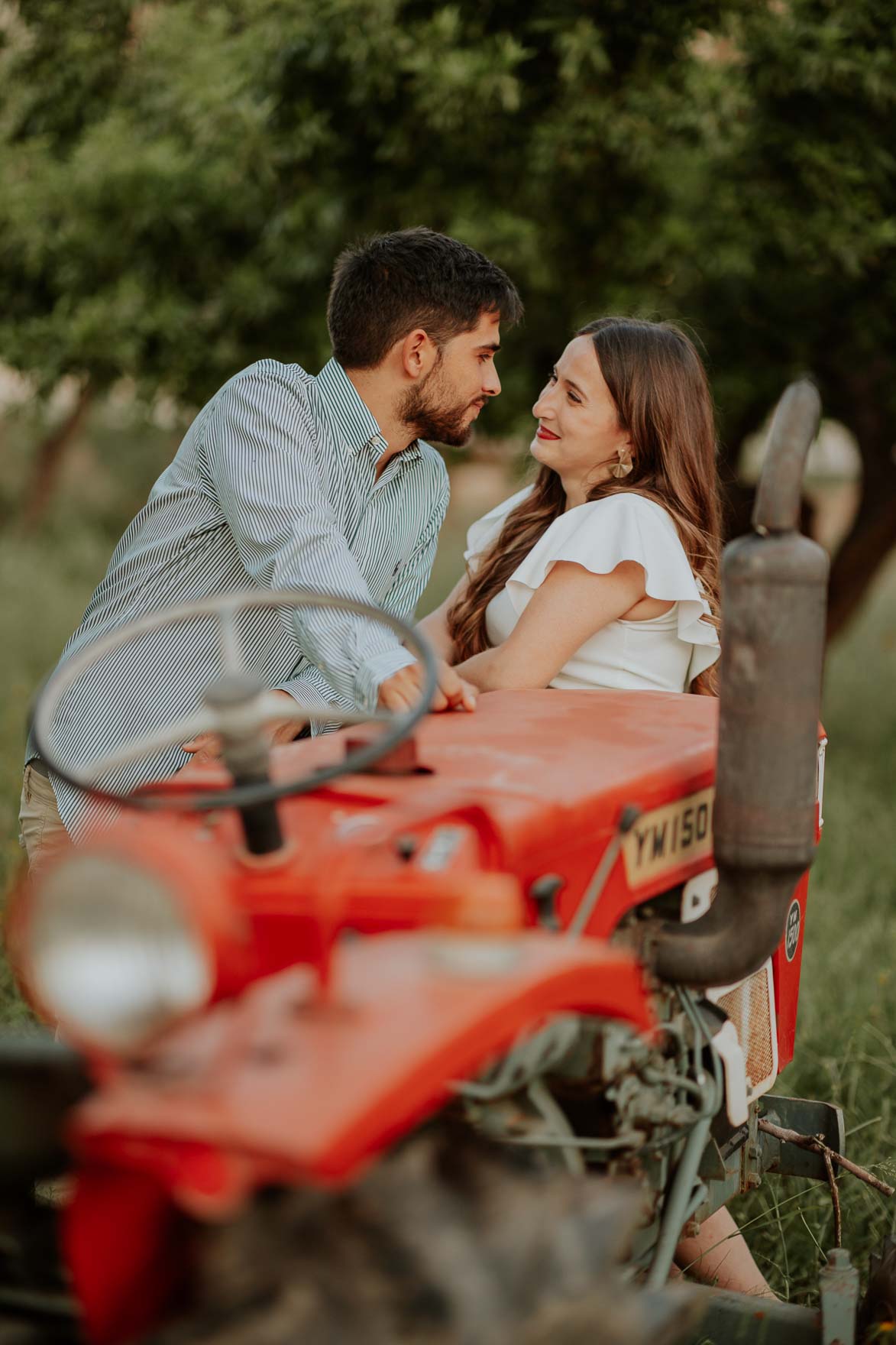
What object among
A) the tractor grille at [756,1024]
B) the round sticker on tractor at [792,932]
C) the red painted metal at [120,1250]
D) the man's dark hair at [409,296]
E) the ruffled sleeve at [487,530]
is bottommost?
the tractor grille at [756,1024]

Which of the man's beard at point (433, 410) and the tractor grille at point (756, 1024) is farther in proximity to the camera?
the man's beard at point (433, 410)

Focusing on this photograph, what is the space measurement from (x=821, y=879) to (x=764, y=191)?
290 cm

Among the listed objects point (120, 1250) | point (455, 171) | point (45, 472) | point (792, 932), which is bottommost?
point (45, 472)

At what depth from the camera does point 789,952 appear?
2.89 meters

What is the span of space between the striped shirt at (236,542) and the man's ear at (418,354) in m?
0.14

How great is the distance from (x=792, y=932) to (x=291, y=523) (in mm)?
1283

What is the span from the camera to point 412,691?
8.27 feet

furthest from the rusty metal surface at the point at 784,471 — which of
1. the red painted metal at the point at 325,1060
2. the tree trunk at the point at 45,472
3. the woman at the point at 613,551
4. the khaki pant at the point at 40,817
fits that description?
the tree trunk at the point at 45,472

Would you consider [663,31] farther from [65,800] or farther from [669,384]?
[65,800]

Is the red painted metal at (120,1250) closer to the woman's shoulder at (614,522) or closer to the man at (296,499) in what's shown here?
the man at (296,499)

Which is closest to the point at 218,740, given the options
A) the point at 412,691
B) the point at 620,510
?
the point at 412,691

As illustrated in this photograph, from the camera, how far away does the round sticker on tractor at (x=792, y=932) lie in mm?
2850

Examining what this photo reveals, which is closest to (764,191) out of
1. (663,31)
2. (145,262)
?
(663,31)

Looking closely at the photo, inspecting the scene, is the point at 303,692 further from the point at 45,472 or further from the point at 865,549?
the point at 45,472
